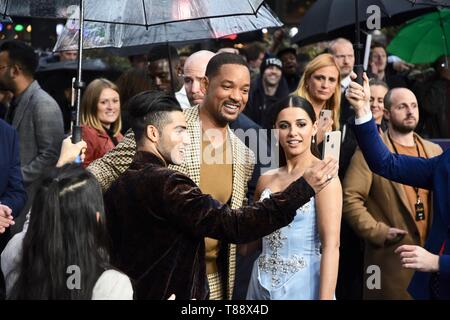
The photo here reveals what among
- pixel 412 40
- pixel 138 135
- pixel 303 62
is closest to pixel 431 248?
pixel 138 135

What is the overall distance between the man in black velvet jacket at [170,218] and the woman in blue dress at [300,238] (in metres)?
1.08

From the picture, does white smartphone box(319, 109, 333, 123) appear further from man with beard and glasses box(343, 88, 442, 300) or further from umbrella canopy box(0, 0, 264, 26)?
umbrella canopy box(0, 0, 264, 26)

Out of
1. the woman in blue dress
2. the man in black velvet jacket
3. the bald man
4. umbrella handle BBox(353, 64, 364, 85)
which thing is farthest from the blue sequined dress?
the bald man

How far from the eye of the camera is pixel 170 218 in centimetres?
512

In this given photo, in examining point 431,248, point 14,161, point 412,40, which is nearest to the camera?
point 431,248

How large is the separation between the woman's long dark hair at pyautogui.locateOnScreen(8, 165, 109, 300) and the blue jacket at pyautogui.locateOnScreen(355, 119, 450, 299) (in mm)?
2065

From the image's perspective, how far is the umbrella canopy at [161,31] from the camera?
761 centimetres

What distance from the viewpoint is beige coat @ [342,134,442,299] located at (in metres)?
7.63

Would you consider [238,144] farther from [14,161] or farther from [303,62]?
[303,62]

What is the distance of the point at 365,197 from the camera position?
7.81 meters

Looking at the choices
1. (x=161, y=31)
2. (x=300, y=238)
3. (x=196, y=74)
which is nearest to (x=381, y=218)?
(x=300, y=238)
